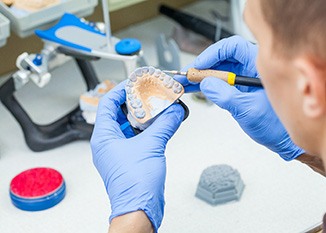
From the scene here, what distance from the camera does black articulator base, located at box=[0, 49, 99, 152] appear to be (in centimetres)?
116

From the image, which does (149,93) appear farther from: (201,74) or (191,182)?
(191,182)

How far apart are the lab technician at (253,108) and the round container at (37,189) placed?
0.22m

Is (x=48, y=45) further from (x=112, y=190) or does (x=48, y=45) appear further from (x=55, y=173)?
(x=112, y=190)

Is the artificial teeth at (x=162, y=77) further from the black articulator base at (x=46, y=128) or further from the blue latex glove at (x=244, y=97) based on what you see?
the black articulator base at (x=46, y=128)

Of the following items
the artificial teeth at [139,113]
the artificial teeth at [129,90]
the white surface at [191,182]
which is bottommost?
the white surface at [191,182]

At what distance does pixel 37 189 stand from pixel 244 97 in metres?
0.41

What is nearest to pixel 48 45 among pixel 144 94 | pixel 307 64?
pixel 144 94

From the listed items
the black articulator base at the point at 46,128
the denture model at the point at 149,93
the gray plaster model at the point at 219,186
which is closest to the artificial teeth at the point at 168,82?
the denture model at the point at 149,93

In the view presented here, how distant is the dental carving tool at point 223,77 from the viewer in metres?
0.84

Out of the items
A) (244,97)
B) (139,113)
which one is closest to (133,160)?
(139,113)

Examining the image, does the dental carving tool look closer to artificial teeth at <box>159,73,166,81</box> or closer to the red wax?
artificial teeth at <box>159,73,166,81</box>

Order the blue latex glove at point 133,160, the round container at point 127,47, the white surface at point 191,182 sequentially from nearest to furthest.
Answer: the blue latex glove at point 133,160
the white surface at point 191,182
the round container at point 127,47

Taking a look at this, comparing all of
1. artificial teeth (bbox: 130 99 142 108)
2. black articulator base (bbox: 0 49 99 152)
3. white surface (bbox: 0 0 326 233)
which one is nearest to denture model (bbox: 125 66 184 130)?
artificial teeth (bbox: 130 99 142 108)

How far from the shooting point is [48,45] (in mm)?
1155
